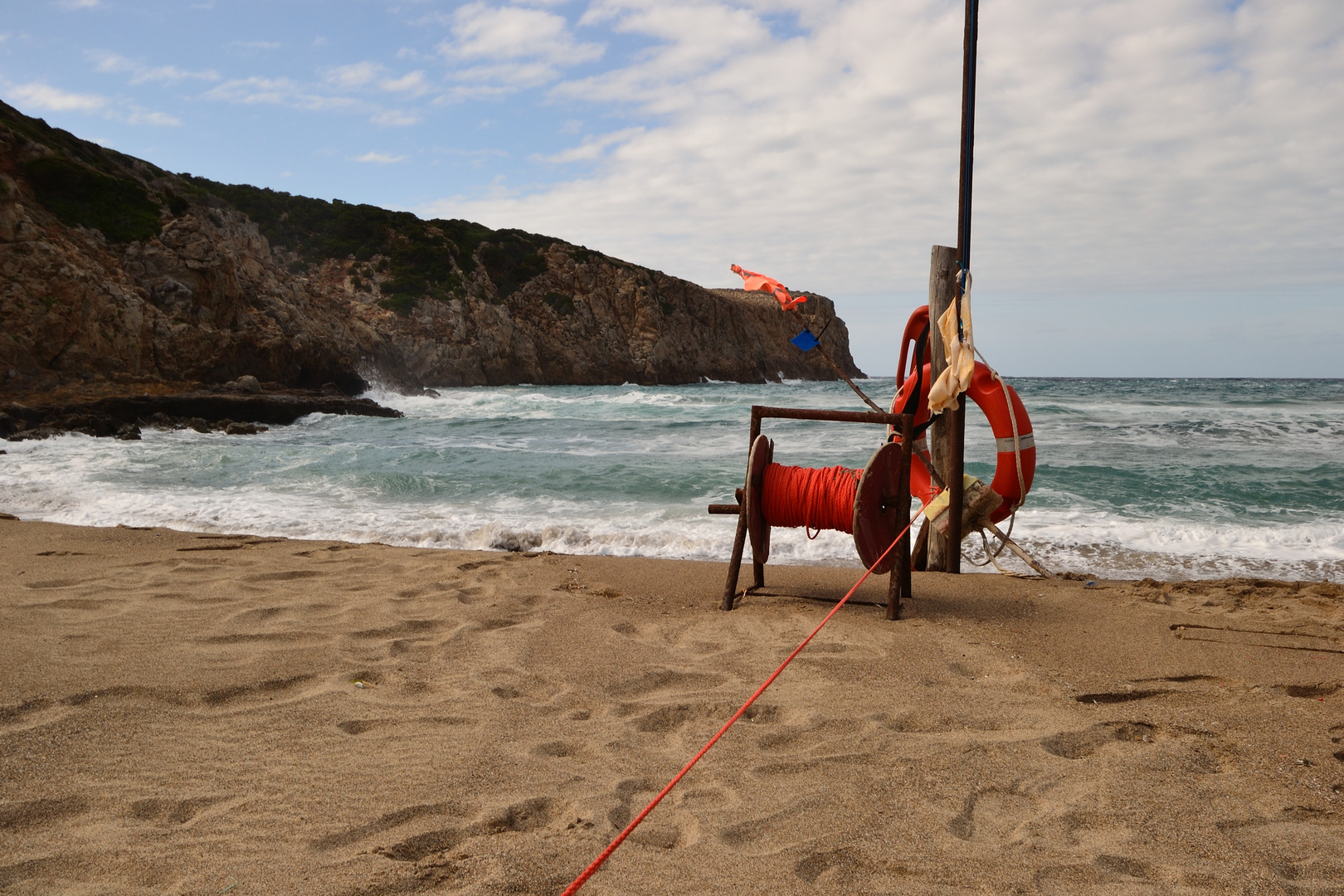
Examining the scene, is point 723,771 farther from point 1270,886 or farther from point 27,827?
point 27,827

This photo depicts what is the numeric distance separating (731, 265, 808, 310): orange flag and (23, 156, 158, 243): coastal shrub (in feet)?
67.5

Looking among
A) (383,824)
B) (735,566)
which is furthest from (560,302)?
(383,824)

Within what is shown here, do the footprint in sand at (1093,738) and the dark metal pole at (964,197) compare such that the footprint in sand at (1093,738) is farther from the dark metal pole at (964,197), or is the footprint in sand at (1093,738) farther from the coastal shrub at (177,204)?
the coastal shrub at (177,204)

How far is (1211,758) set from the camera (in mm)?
2660

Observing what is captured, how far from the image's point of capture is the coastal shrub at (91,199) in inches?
755

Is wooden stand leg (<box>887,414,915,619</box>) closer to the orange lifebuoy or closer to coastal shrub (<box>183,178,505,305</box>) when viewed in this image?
the orange lifebuoy

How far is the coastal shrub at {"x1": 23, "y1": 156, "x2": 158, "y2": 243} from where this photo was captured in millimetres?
19188

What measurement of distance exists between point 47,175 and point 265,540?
19.5 m

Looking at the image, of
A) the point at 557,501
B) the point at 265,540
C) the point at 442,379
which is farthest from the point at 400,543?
the point at 442,379

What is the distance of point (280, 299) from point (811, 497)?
24429 millimetres

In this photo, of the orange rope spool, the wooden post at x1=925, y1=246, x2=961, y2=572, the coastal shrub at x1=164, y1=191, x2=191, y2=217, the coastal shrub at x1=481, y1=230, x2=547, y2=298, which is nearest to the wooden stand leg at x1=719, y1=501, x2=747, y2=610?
the orange rope spool

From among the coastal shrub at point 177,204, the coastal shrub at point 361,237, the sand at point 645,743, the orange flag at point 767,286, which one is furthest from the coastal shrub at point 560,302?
the sand at point 645,743

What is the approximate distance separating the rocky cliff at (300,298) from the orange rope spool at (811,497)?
4.30ft

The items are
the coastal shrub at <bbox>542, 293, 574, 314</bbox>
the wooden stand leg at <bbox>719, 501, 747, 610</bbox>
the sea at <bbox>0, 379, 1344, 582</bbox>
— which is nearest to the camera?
the wooden stand leg at <bbox>719, 501, 747, 610</bbox>
